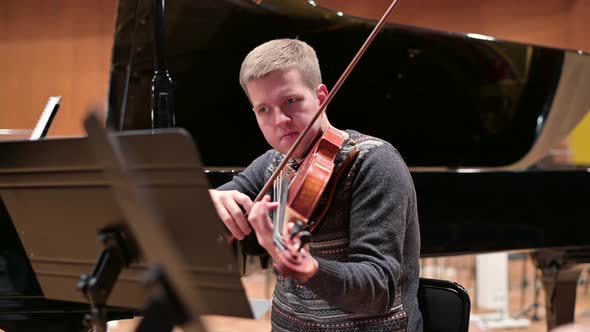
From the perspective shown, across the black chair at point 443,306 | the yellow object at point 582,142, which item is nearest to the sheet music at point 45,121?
the black chair at point 443,306

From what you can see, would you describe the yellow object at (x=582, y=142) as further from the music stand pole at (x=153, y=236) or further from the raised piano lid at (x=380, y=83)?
the music stand pole at (x=153, y=236)

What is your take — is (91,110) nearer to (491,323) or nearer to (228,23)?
(228,23)

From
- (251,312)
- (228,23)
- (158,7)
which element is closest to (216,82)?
(228,23)

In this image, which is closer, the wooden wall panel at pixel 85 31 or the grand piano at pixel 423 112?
the grand piano at pixel 423 112

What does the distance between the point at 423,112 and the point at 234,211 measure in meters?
2.12

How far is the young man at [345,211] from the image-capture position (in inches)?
47.5

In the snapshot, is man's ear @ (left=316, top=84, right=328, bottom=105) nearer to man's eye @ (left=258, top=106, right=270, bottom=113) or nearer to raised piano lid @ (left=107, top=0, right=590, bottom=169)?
man's eye @ (left=258, top=106, right=270, bottom=113)

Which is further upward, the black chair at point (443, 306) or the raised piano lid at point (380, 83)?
the raised piano lid at point (380, 83)

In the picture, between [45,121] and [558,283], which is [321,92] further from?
[558,283]

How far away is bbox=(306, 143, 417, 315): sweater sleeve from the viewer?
1.12m

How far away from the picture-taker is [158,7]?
225cm

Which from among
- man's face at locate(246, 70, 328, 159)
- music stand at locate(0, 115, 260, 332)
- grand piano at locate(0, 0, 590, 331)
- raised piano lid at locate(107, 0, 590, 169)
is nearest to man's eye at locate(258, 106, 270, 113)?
man's face at locate(246, 70, 328, 159)

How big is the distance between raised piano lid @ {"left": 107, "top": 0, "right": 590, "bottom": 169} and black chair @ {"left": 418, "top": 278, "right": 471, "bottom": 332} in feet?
4.26

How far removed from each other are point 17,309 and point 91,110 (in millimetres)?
1039
